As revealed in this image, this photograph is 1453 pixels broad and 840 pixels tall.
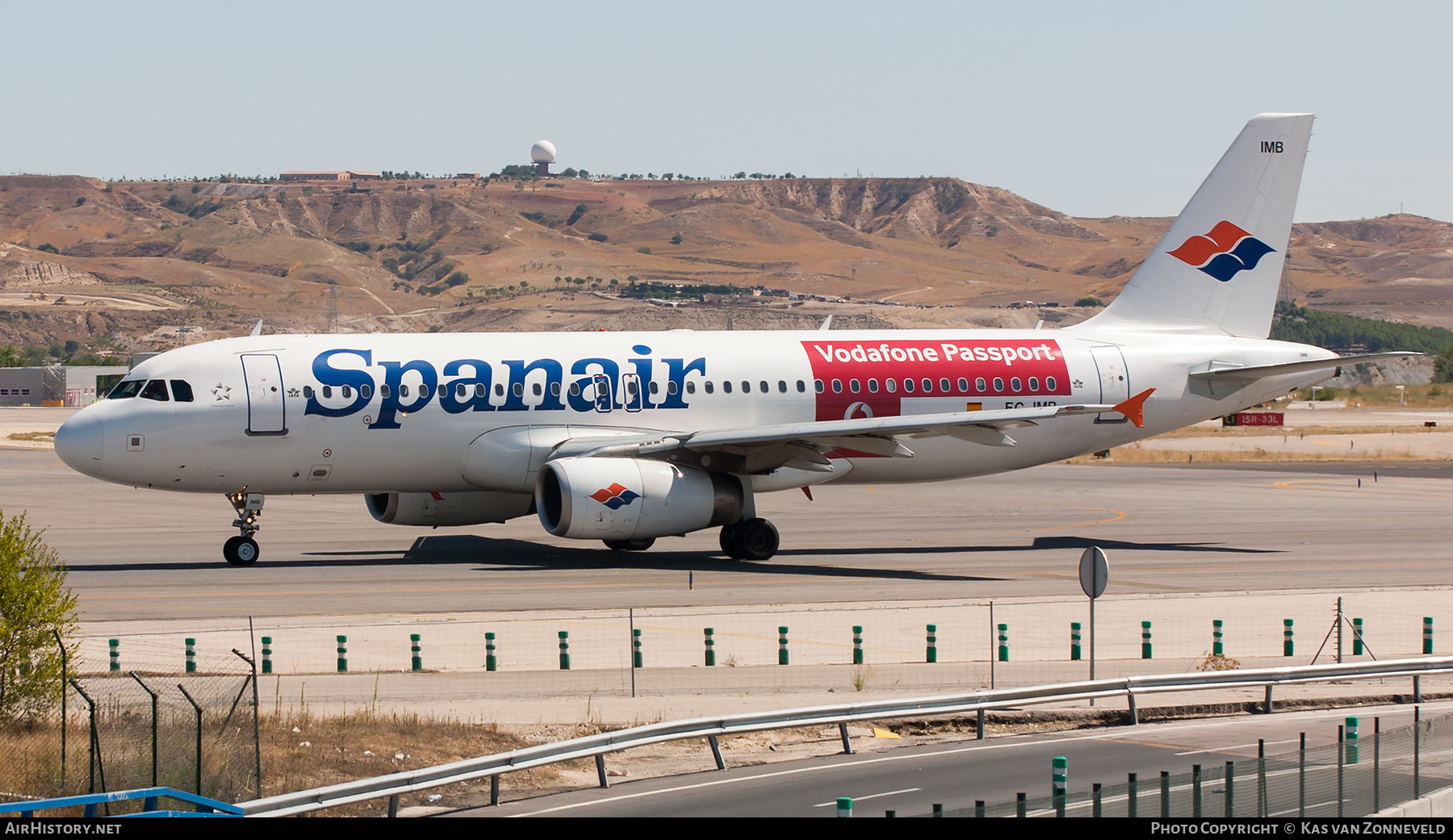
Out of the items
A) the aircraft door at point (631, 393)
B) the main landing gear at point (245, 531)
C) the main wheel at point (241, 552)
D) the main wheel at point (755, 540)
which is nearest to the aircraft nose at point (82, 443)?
the main landing gear at point (245, 531)

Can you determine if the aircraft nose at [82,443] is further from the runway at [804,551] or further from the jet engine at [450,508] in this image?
the jet engine at [450,508]

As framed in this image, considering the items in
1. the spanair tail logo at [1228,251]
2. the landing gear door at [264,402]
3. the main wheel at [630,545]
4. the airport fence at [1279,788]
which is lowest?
the main wheel at [630,545]

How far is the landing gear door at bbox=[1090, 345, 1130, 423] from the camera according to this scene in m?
38.8

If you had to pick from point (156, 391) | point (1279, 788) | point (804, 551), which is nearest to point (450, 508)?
point (156, 391)

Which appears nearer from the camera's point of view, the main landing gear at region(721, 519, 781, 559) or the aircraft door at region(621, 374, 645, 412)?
the main landing gear at region(721, 519, 781, 559)

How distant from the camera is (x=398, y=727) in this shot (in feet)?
57.6

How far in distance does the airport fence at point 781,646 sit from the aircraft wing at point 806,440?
5646 mm

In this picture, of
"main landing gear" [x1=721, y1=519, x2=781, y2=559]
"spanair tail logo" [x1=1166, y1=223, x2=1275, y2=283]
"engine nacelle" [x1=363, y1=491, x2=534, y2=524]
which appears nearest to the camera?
"main landing gear" [x1=721, y1=519, x2=781, y2=559]

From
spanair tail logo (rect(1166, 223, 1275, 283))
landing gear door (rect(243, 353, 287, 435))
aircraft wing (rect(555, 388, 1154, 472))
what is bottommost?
aircraft wing (rect(555, 388, 1154, 472))

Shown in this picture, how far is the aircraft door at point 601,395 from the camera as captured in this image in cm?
3553

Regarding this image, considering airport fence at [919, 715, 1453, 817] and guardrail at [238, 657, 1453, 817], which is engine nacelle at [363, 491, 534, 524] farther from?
airport fence at [919, 715, 1453, 817]

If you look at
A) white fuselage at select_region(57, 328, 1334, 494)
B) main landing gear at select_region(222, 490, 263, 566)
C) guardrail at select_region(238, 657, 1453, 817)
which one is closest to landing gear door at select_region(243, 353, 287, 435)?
white fuselage at select_region(57, 328, 1334, 494)

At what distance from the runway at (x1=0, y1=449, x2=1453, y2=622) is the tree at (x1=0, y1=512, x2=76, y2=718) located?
28.9ft
